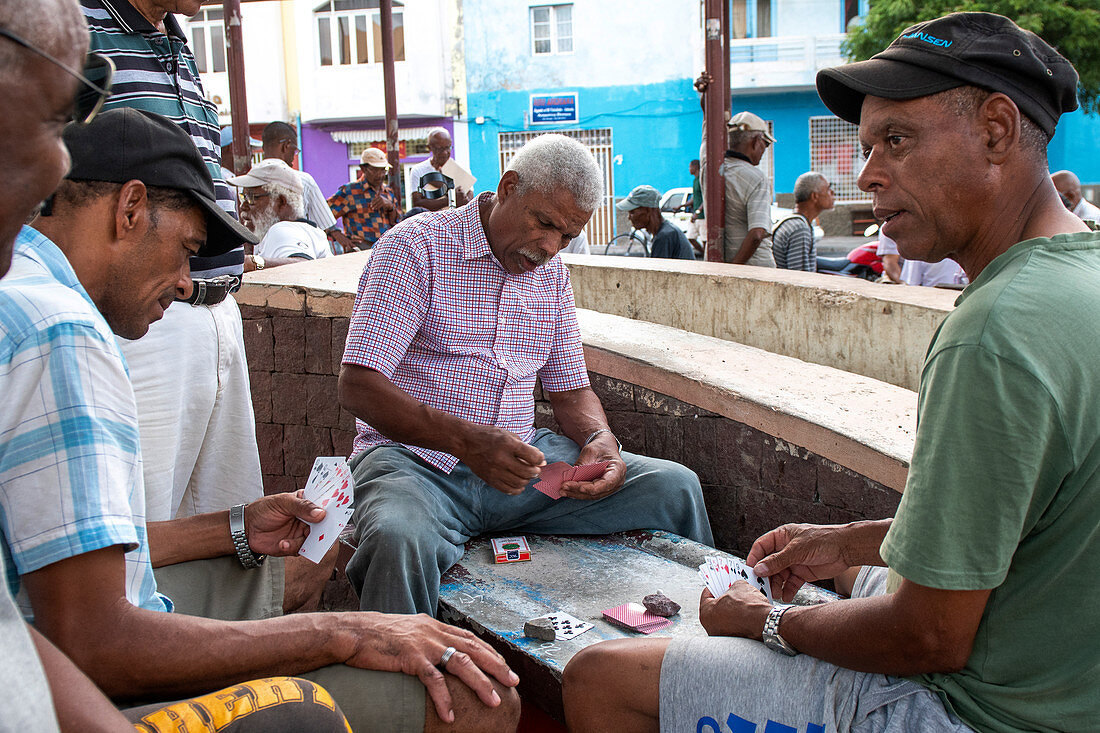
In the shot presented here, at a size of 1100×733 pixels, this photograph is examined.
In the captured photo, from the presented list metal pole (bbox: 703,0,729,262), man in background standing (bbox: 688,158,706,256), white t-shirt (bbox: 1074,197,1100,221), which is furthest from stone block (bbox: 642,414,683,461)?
white t-shirt (bbox: 1074,197,1100,221)

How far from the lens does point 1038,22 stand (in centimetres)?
1712

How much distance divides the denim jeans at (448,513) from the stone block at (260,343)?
1.42 meters

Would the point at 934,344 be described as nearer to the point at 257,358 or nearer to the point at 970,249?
the point at 970,249

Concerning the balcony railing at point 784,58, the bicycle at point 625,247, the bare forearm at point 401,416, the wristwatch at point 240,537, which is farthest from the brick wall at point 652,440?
the balcony railing at point 784,58

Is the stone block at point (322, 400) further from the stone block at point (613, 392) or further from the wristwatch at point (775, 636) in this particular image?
Result: the wristwatch at point (775, 636)

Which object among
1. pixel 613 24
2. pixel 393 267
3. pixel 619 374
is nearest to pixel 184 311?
pixel 393 267

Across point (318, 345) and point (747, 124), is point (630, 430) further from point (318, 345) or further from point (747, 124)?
point (747, 124)

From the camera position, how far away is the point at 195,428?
2869mm

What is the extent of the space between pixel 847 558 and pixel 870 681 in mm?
497

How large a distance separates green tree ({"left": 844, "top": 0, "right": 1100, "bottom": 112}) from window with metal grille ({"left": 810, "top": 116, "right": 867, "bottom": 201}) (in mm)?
4271

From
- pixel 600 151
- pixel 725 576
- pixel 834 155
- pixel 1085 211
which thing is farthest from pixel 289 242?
pixel 834 155

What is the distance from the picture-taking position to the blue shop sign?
78.4ft

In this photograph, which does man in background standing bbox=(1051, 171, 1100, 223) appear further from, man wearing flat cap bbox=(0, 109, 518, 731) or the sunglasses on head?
the sunglasses on head

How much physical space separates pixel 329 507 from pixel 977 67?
1.73 meters
